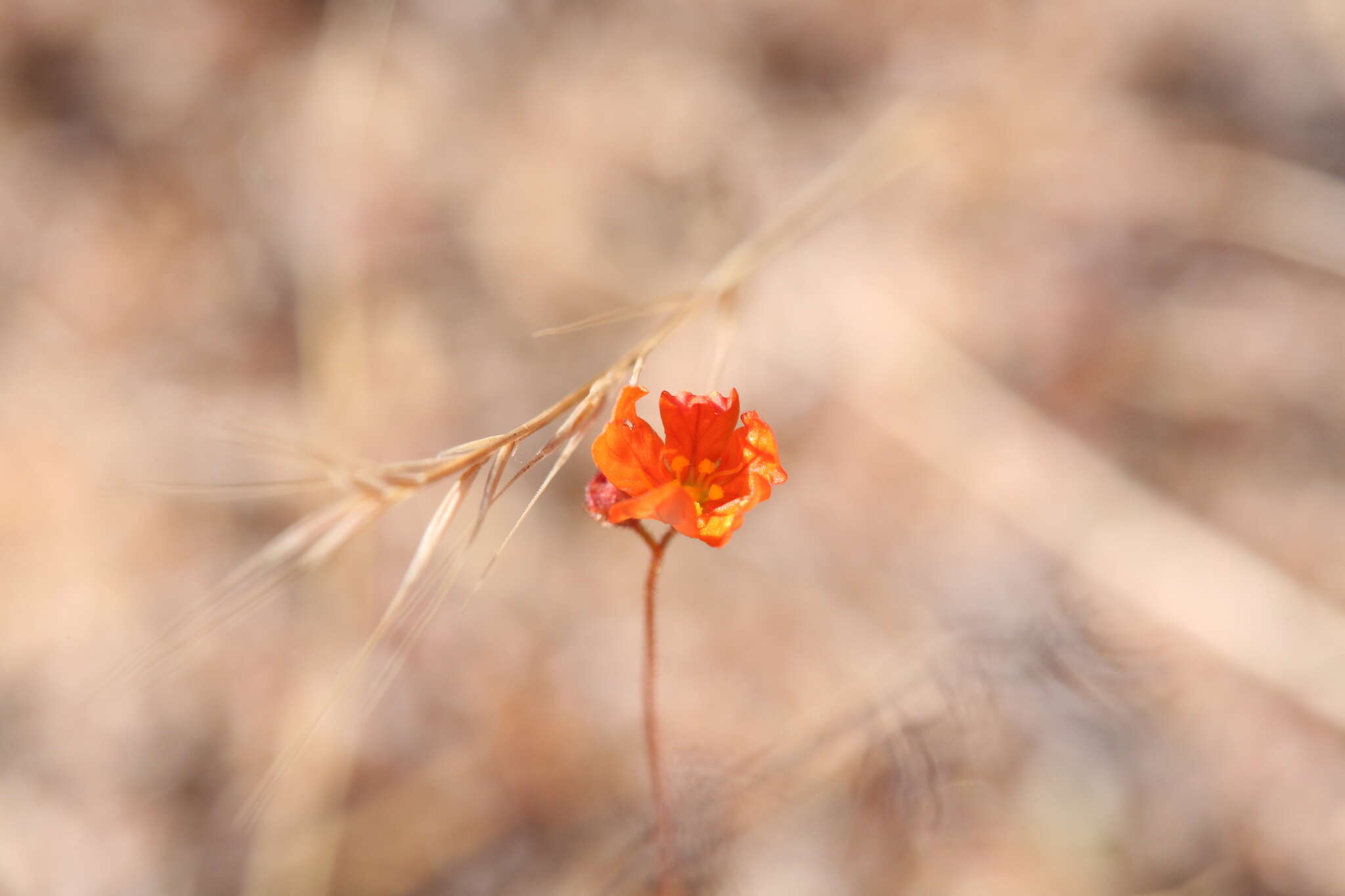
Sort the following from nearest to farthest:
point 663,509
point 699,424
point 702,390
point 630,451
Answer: point 663,509 < point 630,451 < point 699,424 < point 702,390

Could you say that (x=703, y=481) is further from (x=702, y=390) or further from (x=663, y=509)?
(x=702, y=390)

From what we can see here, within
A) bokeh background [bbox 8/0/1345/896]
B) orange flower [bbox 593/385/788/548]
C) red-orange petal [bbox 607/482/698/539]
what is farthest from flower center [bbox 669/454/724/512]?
bokeh background [bbox 8/0/1345/896]

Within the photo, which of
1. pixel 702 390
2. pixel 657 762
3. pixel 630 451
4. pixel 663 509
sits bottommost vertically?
pixel 657 762

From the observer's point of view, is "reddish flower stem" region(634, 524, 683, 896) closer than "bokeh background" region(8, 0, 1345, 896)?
Yes

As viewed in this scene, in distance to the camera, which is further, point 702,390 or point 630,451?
point 702,390

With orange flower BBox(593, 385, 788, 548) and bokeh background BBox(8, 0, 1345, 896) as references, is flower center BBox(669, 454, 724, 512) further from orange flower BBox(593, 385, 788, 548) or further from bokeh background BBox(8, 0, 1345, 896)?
bokeh background BBox(8, 0, 1345, 896)

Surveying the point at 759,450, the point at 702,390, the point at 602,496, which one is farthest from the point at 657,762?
the point at 702,390

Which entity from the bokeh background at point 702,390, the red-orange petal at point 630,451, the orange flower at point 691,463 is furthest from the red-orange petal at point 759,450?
the bokeh background at point 702,390
